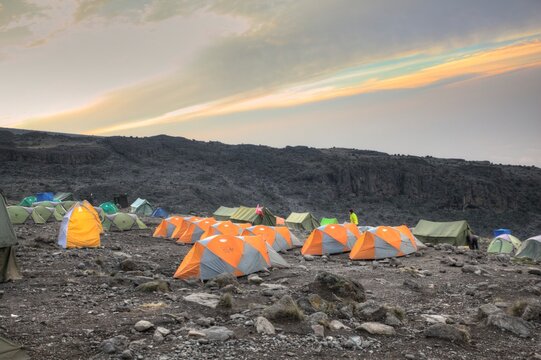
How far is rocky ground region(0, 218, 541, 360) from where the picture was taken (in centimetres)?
749

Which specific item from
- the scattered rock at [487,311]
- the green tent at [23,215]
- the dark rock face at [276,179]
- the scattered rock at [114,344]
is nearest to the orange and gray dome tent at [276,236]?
the scattered rock at [487,311]

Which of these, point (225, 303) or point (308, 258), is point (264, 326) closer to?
point (225, 303)

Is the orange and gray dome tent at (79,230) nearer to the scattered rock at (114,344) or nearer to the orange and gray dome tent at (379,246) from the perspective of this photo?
the orange and gray dome tent at (379,246)

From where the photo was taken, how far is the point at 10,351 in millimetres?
6395

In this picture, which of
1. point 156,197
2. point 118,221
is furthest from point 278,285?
point 156,197

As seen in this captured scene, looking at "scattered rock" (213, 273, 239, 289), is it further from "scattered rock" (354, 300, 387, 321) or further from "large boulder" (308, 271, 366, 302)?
"scattered rock" (354, 300, 387, 321)

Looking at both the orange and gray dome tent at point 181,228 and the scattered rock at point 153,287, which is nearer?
the scattered rock at point 153,287

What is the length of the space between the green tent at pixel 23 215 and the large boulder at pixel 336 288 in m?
25.0

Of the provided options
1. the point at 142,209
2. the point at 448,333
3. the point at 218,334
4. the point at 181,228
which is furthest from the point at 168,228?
the point at 448,333

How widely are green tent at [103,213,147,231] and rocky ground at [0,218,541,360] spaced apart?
44.8 feet

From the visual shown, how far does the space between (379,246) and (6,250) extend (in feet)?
44.9

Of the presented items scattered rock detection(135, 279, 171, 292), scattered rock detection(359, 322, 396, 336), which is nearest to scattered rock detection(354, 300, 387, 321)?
scattered rock detection(359, 322, 396, 336)

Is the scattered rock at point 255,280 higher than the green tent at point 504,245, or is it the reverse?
the scattered rock at point 255,280

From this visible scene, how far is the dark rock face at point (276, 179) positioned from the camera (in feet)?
211
